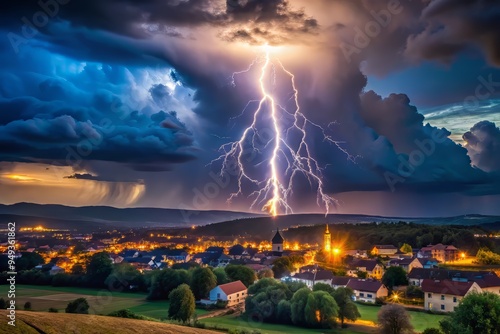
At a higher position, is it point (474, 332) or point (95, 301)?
point (474, 332)

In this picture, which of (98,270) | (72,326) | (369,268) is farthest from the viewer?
(369,268)

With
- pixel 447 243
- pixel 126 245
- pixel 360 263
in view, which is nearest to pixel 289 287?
pixel 360 263

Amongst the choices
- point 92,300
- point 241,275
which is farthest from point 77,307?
point 241,275

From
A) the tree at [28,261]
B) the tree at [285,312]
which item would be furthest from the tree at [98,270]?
the tree at [285,312]

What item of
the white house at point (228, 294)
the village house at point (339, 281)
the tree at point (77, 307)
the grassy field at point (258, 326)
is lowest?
the grassy field at point (258, 326)

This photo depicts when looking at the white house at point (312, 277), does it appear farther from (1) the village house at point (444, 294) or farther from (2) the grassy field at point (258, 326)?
(2) the grassy field at point (258, 326)

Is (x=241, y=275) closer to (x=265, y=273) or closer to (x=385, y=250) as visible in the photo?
(x=265, y=273)

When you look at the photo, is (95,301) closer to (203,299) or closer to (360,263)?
(203,299)
